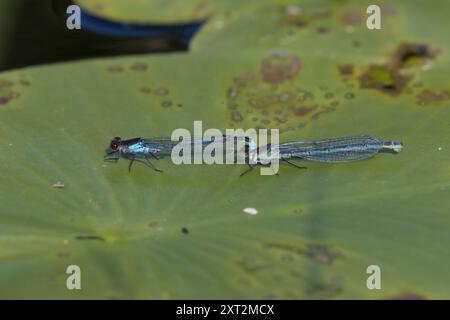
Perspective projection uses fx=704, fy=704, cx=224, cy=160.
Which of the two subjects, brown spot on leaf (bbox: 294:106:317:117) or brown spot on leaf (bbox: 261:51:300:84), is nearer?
brown spot on leaf (bbox: 294:106:317:117)

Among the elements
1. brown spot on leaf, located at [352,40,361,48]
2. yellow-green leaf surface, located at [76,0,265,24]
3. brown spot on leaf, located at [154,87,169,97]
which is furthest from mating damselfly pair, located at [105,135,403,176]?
yellow-green leaf surface, located at [76,0,265,24]

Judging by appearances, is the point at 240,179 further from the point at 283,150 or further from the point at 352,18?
the point at 352,18

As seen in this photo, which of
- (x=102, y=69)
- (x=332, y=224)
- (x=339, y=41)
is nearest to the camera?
(x=332, y=224)

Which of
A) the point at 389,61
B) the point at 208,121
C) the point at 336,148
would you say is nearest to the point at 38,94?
the point at 208,121

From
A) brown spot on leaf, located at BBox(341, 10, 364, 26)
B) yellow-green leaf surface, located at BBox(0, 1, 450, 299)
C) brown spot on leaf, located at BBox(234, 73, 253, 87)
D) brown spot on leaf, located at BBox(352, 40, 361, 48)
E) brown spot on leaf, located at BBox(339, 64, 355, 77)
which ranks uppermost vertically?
brown spot on leaf, located at BBox(341, 10, 364, 26)

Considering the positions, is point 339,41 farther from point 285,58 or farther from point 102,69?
point 102,69

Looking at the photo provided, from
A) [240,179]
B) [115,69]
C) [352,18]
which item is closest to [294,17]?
[352,18]

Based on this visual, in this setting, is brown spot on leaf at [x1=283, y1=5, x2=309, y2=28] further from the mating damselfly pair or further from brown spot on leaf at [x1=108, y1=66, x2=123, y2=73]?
the mating damselfly pair
